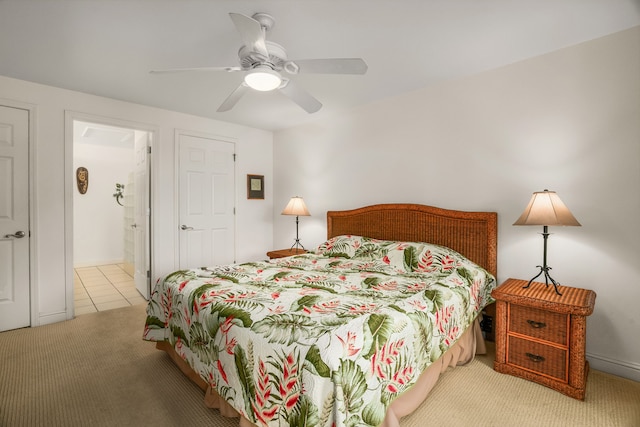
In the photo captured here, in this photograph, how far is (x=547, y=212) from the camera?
2123 mm

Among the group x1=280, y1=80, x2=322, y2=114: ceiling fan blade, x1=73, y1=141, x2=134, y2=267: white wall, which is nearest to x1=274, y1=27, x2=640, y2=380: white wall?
x1=280, y1=80, x2=322, y2=114: ceiling fan blade

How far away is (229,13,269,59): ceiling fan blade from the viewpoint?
1.52 meters

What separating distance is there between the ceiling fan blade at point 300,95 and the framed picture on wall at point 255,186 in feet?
7.90

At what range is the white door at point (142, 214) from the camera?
3.93 meters

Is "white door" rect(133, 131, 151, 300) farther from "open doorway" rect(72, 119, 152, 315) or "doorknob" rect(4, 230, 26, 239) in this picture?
"doorknob" rect(4, 230, 26, 239)

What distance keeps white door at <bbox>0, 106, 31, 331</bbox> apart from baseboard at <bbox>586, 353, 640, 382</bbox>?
4926 millimetres

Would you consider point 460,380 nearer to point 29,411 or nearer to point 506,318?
point 506,318

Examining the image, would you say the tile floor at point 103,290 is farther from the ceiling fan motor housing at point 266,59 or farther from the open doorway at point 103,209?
the ceiling fan motor housing at point 266,59

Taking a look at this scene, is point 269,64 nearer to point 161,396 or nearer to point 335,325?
point 335,325

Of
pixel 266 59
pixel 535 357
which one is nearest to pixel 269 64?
pixel 266 59

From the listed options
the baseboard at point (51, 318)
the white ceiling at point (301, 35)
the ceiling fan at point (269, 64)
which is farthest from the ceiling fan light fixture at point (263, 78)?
the baseboard at point (51, 318)

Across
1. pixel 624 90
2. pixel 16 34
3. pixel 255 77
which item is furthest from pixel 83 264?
pixel 624 90

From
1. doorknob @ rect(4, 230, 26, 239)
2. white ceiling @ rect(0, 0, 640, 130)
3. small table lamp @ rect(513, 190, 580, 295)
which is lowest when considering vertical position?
doorknob @ rect(4, 230, 26, 239)

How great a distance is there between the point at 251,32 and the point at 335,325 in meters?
1.54
